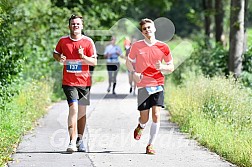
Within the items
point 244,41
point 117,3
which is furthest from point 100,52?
point 244,41

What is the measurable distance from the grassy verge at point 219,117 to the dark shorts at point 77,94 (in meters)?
2.20

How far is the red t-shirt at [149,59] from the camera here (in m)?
10.6

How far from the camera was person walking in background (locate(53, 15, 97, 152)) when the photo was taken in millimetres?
10785

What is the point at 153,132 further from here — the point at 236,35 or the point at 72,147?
the point at 236,35

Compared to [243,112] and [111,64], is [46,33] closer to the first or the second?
[111,64]

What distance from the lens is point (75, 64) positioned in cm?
1084

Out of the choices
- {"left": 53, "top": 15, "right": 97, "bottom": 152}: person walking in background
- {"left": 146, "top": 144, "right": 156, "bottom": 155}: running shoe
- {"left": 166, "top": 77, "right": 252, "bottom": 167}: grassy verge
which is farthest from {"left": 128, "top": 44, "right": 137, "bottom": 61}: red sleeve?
{"left": 166, "top": 77, "right": 252, "bottom": 167}: grassy verge

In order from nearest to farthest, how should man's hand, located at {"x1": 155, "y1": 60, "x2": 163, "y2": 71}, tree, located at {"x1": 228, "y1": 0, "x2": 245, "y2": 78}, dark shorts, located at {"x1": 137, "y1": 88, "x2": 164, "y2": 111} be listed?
man's hand, located at {"x1": 155, "y1": 60, "x2": 163, "y2": 71} → dark shorts, located at {"x1": 137, "y1": 88, "x2": 164, "y2": 111} → tree, located at {"x1": 228, "y1": 0, "x2": 245, "y2": 78}

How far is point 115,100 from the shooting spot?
21.2m

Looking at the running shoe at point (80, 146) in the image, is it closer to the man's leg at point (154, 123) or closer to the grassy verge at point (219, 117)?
the man's leg at point (154, 123)

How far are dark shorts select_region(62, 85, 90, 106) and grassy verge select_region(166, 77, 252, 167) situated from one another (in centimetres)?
220

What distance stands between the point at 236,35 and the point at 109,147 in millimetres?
8850

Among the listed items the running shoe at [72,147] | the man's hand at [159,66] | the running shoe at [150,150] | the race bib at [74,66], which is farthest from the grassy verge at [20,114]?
the man's hand at [159,66]

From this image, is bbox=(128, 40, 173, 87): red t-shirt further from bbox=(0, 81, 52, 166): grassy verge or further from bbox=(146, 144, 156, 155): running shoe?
bbox=(0, 81, 52, 166): grassy verge
